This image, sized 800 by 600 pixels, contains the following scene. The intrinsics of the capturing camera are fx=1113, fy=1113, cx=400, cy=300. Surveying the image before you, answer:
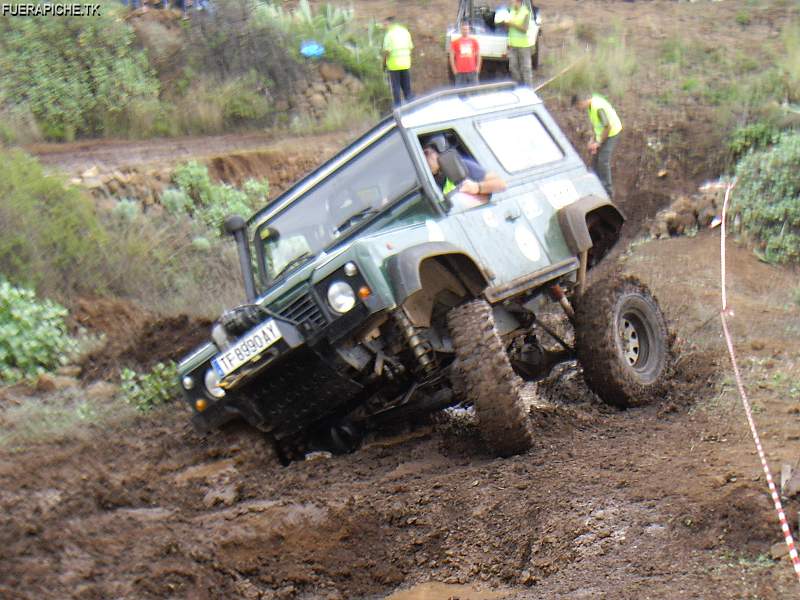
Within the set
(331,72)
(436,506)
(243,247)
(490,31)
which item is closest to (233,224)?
(243,247)

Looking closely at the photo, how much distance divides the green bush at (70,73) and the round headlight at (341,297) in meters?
9.94

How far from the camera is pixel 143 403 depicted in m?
7.86

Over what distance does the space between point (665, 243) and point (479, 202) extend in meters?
6.39

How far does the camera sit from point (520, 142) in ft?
23.4

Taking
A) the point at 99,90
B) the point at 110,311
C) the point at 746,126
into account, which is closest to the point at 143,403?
the point at 110,311

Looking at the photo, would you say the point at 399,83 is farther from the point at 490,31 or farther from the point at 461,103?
the point at 461,103

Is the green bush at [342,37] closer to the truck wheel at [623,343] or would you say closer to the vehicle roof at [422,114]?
the vehicle roof at [422,114]

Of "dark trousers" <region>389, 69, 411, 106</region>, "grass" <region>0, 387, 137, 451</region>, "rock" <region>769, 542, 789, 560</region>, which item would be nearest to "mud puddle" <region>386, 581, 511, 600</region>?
"rock" <region>769, 542, 789, 560</region>

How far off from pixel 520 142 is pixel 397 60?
8726 millimetres

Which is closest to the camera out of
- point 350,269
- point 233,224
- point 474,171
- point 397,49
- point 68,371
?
point 350,269

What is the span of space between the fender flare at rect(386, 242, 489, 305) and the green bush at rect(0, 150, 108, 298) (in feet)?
16.1

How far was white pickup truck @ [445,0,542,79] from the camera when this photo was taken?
Answer: 55.1ft

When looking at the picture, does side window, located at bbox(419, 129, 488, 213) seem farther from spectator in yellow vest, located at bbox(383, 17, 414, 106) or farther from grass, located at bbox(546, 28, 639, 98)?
grass, located at bbox(546, 28, 639, 98)

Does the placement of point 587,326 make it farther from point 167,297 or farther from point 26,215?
point 26,215
